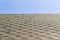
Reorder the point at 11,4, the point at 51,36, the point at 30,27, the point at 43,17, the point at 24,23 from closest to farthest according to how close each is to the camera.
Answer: the point at 51,36
the point at 30,27
the point at 24,23
the point at 43,17
the point at 11,4

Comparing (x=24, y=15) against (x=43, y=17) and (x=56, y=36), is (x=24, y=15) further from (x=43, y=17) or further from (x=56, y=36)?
(x=56, y=36)

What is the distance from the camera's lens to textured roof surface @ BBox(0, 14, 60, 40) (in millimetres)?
2185

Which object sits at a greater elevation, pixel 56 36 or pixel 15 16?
pixel 15 16

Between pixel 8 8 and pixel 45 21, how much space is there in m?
1.09

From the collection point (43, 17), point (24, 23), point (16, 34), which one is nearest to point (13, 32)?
point (16, 34)

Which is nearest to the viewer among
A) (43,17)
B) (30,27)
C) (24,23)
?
(30,27)

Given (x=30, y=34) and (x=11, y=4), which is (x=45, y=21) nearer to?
(x=30, y=34)

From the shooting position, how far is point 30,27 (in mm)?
2580

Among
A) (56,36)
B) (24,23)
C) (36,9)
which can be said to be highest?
(36,9)

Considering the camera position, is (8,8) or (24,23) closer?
(24,23)

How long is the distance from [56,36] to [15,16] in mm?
1366

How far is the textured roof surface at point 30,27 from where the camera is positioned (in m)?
2.19

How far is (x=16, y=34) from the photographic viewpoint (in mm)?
2256

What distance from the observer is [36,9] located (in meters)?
3.38
